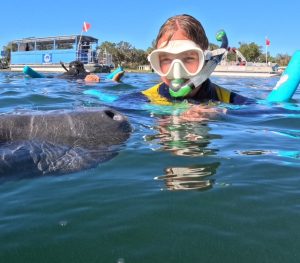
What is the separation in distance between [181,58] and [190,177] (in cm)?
240

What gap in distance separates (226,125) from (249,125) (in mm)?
281

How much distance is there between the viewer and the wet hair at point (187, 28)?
437 centimetres

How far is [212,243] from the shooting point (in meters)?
1.37

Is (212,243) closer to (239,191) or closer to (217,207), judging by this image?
(217,207)

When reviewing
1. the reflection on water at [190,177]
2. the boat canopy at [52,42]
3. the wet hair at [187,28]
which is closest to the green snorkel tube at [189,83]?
the wet hair at [187,28]

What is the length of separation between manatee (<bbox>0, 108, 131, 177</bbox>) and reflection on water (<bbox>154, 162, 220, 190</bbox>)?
460 mm

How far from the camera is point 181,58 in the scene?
13.9 ft

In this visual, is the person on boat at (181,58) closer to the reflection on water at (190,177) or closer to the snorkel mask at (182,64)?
the snorkel mask at (182,64)

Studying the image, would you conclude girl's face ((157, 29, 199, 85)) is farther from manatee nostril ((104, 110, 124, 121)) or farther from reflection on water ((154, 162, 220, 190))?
reflection on water ((154, 162, 220, 190))

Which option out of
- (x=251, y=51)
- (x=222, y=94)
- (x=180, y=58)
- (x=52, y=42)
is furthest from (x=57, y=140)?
(x=251, y=51)

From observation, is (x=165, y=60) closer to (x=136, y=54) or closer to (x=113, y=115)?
(x=113, y=115)

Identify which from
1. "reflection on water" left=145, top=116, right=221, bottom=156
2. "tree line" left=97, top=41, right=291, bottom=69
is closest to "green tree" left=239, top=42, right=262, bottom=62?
"tree line" left=97, top=41, right=291, bottom=69

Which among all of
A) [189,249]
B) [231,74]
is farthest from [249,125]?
[231,74]

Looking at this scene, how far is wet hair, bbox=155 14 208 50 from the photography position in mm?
4371
